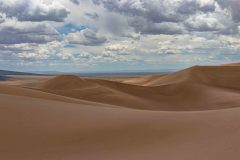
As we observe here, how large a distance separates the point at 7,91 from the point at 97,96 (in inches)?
315

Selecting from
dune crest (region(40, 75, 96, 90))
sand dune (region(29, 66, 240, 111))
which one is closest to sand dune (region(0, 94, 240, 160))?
sand dune (region(29, 66, 240, 111))

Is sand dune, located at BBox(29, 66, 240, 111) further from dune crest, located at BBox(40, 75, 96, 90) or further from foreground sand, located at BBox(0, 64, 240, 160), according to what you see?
foreground sand, located at BBox(0, 64, 240, 160)

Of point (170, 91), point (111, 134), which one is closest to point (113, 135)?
point (111, 134)

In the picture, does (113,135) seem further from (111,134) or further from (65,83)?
(65,83)

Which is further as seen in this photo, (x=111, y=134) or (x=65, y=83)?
(x=65, y=83)

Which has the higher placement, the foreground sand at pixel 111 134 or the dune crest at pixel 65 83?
the dune crest at pixel 65 83

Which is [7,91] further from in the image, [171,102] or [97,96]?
[171,102]

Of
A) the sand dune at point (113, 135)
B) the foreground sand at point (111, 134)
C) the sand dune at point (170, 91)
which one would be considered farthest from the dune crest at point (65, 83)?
the sand dune at point (113, 135)

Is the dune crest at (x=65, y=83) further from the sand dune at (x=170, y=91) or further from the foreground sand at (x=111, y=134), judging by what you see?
the foreground sand at (x=111, y=134)

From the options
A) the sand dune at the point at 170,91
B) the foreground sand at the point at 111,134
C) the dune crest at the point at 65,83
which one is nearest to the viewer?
the foreground sand at the point at 111,134

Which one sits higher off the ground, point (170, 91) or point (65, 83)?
point (65, 83)

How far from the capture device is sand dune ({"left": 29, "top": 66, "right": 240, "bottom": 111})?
69.9 ft

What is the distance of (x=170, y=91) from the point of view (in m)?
26.2

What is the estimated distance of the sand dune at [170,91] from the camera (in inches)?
839
